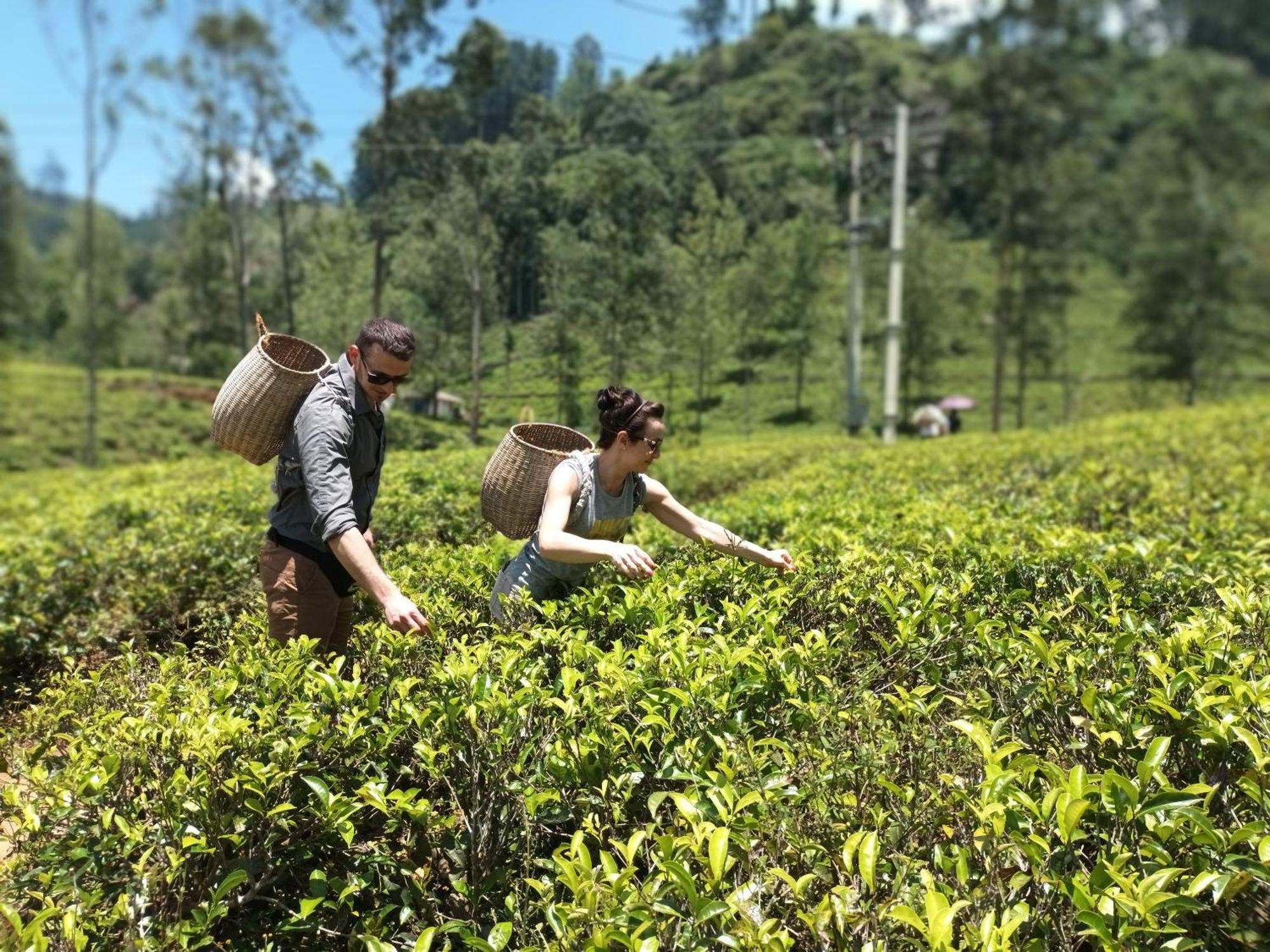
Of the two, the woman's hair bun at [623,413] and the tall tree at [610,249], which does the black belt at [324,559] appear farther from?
the tall tree at [610,249]

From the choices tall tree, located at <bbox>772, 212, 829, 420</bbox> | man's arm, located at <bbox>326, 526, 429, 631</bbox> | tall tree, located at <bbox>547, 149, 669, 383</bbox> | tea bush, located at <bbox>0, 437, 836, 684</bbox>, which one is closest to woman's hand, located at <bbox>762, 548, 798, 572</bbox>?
man's arm, located at <bbox>326, 526, 429, 631</bbox>

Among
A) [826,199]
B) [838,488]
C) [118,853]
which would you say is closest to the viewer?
[118,853]

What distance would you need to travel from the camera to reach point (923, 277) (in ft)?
75.9

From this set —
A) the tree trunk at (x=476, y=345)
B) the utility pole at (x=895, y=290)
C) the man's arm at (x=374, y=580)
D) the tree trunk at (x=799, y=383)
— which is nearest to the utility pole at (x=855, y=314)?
the utility pole at (x=895, y=290)

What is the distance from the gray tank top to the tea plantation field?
0.58ft

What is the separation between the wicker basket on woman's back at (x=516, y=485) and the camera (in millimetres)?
3053

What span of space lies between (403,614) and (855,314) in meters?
13.3

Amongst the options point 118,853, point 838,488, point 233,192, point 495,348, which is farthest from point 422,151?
point 118,853

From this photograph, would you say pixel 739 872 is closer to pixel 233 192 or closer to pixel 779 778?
pixel 779 778

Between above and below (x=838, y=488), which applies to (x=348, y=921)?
below

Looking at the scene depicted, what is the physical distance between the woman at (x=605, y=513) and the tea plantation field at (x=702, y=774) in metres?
0.15

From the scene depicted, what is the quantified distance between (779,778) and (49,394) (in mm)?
27825

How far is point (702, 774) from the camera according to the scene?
1771 millimetres

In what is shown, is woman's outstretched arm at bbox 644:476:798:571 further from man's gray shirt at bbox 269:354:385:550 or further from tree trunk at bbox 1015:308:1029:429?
tree trunk at bbox 1015:308:1029:429
